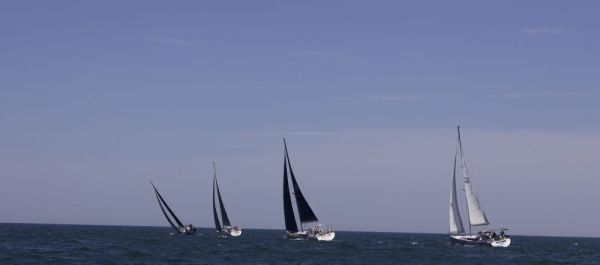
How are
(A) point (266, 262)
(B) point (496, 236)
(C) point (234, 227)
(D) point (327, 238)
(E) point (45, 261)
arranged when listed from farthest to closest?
(C) point (234, 227)
(D) point (327, 238)
(B) point (496, 236)
(A) point (266, 262)
(E) point (45, 261)

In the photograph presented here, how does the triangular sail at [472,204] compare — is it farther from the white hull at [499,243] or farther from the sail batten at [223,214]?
the sail batten at [223,214]

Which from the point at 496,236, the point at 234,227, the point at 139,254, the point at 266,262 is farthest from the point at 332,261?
the point at 234,227

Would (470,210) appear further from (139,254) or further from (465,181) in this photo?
(139,254)

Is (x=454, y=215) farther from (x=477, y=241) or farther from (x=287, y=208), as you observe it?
(x=287, y=208)

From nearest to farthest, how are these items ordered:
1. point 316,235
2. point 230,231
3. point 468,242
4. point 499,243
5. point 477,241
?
point 477,241, point 499,243, point 468,242, point 316,235, point 230,231

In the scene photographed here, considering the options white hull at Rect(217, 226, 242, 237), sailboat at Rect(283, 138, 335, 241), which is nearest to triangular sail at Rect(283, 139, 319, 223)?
sailboat at Rect(283, 138, 335, 241)

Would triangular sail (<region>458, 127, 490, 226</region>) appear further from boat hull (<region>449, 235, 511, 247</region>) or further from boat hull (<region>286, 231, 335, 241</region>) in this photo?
boat hull (<region>286, 231, 335, 241</region>)

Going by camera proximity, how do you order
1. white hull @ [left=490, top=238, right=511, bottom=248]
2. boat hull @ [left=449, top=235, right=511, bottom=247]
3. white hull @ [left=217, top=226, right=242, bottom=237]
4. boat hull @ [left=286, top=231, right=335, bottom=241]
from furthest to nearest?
white hull @ [left=217, top=226, right=242, bottom=237], boat hull @ [left=286, top=231, right=335, bottom=241], white hull @ [left=490, top=238, right=511, bottom=248], boat hull @ [left=449, top=235, right=511, bottom=247]

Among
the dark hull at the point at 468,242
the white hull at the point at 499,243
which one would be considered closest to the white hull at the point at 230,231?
the dark hull at the point at 468,242

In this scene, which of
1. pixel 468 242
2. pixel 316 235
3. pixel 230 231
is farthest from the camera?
pixel 230 231

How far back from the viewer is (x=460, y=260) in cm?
7156

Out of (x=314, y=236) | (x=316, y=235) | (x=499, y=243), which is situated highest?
(x=316, y=235)

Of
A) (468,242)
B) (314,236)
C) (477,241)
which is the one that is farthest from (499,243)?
(314,236)

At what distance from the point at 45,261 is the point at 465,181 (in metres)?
50.5
